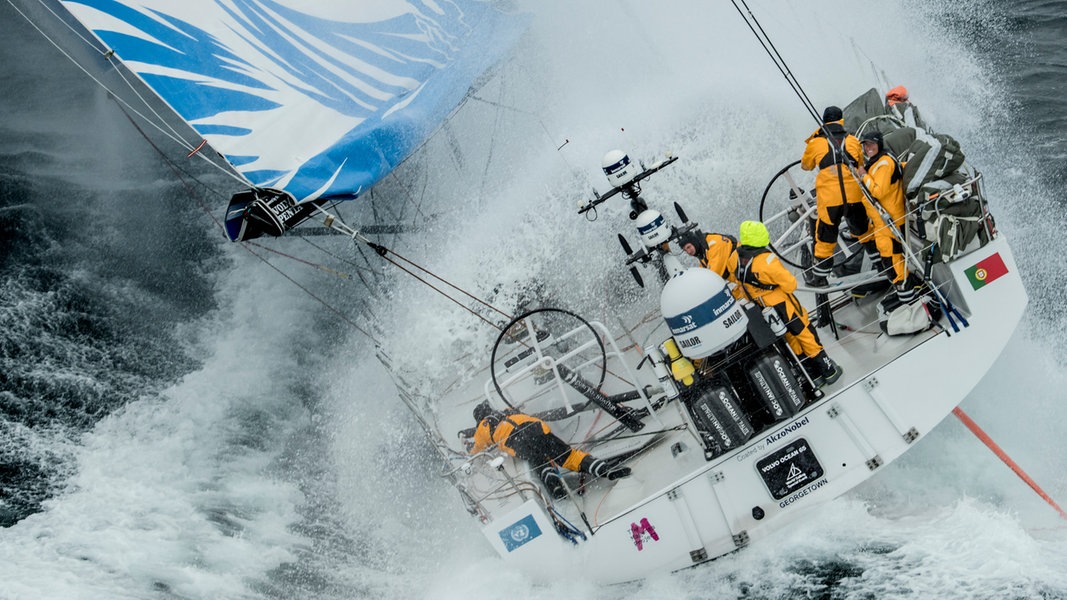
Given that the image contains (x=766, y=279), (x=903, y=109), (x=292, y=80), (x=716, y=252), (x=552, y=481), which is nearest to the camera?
(x=766, y=279)

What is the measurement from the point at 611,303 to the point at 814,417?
10.1ft

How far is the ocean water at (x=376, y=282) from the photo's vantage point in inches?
235

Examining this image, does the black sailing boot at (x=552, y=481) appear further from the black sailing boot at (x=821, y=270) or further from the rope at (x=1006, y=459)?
the rope at (x=1006, y=459)

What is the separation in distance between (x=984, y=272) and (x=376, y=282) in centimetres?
511

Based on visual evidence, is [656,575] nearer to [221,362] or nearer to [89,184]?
[221,362]

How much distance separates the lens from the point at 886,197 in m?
5.02

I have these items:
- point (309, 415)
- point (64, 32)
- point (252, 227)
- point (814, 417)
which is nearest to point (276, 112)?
point (252, 227)

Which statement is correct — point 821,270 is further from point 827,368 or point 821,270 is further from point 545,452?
point 545,452

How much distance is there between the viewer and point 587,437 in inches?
214

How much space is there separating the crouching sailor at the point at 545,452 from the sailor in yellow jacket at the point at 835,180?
5.63 ft

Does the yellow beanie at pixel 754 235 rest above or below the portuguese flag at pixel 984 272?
above

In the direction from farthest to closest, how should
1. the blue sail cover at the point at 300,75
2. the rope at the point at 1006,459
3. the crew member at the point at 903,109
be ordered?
the blue sail cover at the point at 300,75
the crew member at the point at 903,109
the rope at the point at 1006,459

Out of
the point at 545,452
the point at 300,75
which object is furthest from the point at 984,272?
the point at 300,75

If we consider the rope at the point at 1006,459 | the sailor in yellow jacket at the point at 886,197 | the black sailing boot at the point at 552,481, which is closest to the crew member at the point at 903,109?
the sailor in yellow jacket at the point at 886,197
